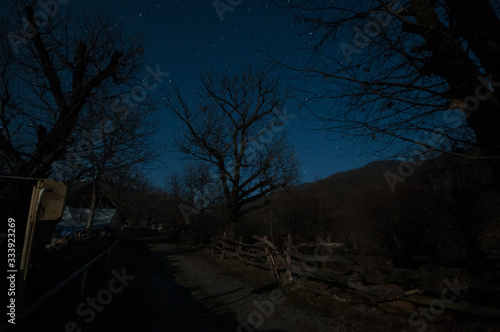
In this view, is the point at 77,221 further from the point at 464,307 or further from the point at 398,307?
the point at 464,307

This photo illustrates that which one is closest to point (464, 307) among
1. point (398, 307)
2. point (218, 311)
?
point (398, 307)

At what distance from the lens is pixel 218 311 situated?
229 inches

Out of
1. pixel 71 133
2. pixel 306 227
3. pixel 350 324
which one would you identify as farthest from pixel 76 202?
pixel 350 324

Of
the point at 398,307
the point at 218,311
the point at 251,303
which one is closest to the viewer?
the point at 398,307

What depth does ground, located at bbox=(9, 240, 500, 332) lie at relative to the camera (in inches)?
168

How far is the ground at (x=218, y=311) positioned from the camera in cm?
428

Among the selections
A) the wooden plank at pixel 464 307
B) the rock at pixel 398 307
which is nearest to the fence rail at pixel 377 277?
the wooden plank at pixel 464 307

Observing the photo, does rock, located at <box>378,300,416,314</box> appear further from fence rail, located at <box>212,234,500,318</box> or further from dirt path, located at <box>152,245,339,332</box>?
dirt path, located at <box>152,245,339,332</box>

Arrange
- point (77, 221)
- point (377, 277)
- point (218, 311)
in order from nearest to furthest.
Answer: point (218, 311) < point (377, 277) < point (77, 221)

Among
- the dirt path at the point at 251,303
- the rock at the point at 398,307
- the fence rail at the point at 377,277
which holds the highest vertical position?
the fence rail at the point at 377,277

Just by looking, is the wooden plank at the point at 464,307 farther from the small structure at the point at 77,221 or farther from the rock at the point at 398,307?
the small structure at the point at 77,221

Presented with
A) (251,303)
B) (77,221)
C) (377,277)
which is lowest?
(251,303)

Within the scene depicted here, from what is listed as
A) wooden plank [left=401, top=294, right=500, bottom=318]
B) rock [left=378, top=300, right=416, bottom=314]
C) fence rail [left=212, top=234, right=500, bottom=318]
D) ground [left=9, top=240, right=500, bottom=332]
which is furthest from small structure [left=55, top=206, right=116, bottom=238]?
wooden plank [left=401, top=294, right=500, bottom=318]

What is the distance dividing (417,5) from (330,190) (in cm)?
4478
